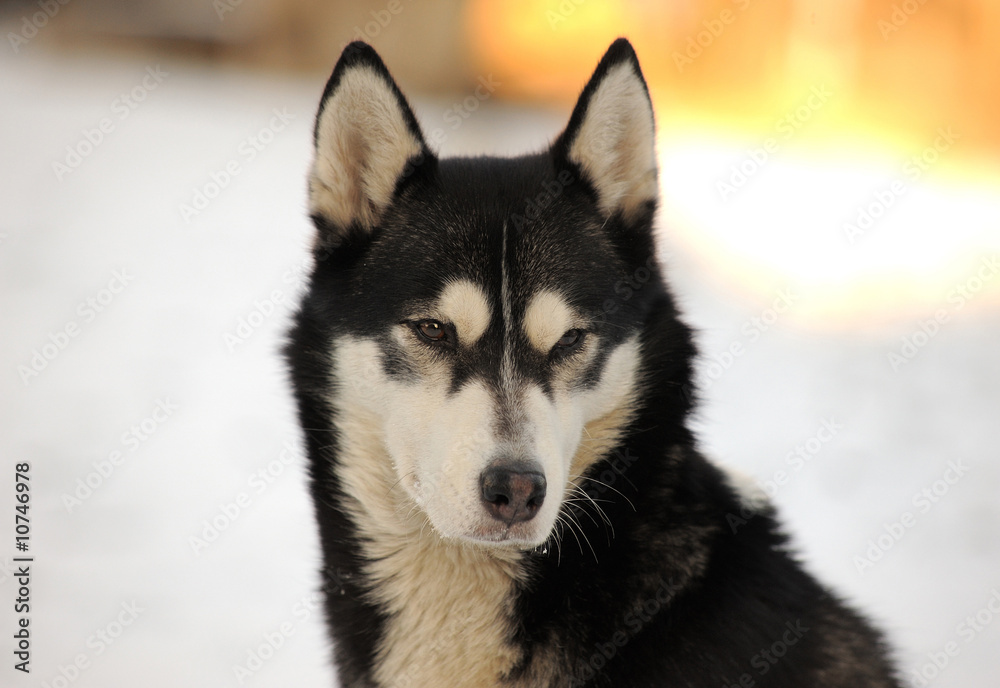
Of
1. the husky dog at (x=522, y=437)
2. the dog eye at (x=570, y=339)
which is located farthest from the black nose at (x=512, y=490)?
the dog eye at (x=570, y=339)

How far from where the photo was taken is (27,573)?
11.7 ft

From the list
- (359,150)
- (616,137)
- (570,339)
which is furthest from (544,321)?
(359,150)

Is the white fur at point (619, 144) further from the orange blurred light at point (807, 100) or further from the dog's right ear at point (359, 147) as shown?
the orange blurred light at point (807, 100)

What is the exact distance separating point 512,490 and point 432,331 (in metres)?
0.52

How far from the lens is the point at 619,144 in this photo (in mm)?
2467

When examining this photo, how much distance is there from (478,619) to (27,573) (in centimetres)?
234

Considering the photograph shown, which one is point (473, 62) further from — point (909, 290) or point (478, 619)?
point (478, 619)

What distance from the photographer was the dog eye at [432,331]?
2277 mm

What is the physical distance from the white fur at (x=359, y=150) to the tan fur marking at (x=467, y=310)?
0.40 metres

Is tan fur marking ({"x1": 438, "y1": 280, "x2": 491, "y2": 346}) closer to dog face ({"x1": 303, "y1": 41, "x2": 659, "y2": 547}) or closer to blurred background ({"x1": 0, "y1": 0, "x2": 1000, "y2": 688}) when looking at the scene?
dog face ({"x1": 303, "y1": 41, "x2": 659, "y2": 547})

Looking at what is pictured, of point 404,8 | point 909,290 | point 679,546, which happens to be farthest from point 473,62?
point 679,546

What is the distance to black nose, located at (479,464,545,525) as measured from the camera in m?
1.99

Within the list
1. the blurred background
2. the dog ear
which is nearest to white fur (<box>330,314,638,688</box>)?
the blurred background

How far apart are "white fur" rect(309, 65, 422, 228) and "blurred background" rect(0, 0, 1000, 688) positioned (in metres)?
0.32
